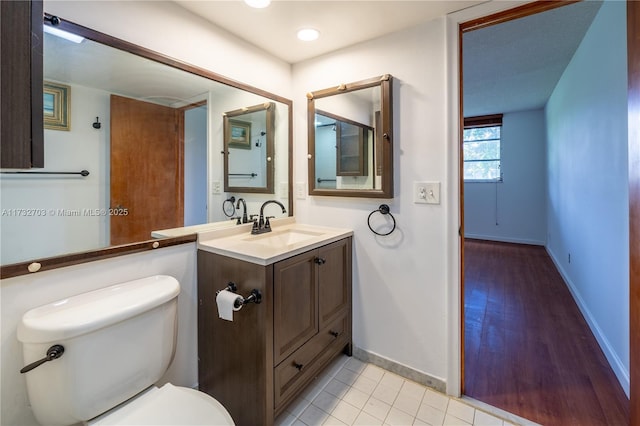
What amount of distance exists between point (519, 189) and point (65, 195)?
20.1ft

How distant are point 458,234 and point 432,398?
3.03ft

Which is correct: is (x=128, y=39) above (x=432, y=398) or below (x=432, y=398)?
above

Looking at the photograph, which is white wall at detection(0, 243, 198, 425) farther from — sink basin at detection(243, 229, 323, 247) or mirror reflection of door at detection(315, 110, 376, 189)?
mirror reflection of door at detection(315, 110, 376, 189)

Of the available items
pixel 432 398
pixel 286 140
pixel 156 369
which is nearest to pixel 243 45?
pixel 286 140

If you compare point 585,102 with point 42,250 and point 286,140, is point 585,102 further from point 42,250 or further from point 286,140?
point 42,250

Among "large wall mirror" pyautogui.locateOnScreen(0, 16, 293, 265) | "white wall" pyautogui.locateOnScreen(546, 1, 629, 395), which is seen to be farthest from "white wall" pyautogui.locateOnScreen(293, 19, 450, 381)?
"white wall" pyautogui.locateOnScreen(546, 1, 629, 395)

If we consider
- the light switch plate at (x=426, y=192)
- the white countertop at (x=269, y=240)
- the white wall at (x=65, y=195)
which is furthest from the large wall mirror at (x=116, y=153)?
the light switch plate at (x=426, y=192)

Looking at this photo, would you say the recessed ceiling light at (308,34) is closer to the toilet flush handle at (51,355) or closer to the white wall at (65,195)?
the white wall at (65,195)

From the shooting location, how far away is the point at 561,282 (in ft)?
10.9

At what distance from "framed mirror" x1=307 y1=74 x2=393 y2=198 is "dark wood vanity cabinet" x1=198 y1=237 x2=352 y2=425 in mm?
492

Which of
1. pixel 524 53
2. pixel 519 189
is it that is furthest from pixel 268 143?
pixel 519 189

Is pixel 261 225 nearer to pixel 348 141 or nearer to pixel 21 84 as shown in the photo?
pixel 348 141

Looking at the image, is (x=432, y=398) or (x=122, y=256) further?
(x=432, y=398)

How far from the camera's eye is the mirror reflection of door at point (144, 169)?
1.34 m
